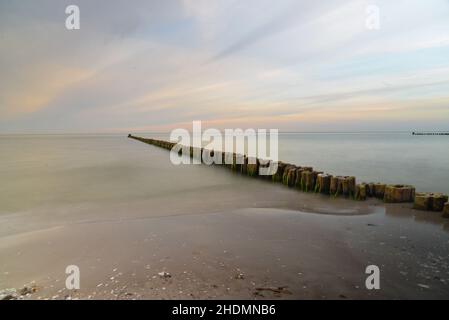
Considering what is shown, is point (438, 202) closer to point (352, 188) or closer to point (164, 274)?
point (352, 188)

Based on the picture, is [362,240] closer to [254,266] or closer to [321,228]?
[321,228]

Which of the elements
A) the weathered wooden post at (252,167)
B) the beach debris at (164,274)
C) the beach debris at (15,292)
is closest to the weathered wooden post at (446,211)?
the beach debris at (164,274)

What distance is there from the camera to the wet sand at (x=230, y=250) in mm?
3475

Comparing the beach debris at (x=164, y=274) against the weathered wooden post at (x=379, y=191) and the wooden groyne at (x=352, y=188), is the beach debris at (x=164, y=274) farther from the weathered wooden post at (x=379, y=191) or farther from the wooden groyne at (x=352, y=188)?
the weathered wooden post at (x=379, y=191)

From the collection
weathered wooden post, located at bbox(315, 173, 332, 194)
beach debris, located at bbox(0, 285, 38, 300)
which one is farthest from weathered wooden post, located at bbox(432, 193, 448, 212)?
beach debris, located at bbox(0, 285, 38, 300)

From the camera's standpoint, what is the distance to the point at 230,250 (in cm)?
463

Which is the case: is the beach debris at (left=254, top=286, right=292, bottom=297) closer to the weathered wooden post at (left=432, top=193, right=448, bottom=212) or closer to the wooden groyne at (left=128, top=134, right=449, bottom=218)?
the wooden groyne at (left=128, top=134, right=449, bottom=218)

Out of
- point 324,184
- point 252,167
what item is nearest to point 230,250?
point 324,184

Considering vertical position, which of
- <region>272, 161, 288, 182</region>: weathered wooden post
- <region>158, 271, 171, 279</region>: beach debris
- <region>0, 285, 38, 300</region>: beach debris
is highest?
<region>272, 161, 288, 182</region>: weathered wooden post

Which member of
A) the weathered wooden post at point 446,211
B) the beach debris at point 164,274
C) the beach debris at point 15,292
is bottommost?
the beach debris at point 15,292

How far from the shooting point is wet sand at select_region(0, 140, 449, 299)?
3475 mm

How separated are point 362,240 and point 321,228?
871mm
